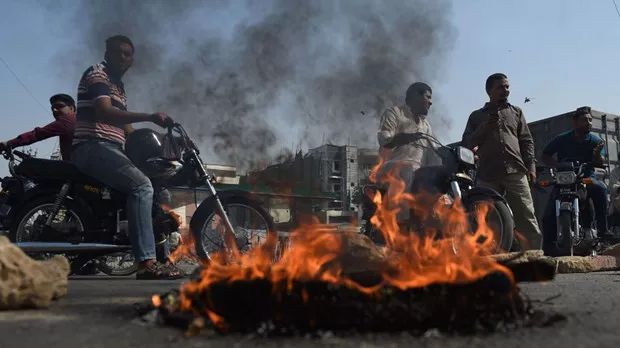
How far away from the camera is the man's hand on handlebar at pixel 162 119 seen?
16.6 feet

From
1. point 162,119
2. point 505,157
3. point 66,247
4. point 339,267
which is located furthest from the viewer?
point 505,157

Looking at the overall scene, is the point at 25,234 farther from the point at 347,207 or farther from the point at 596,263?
the point at 596,263

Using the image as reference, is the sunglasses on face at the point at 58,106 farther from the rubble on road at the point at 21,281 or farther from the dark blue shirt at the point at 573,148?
the dark blue shirt at the point at 573,148

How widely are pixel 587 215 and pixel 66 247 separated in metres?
6.37

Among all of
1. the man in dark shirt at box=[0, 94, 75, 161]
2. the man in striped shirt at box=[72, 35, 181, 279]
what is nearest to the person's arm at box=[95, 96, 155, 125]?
the man in striped shirt at box=[72, 35, 181, 279]

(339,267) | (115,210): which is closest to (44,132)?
(115,210)

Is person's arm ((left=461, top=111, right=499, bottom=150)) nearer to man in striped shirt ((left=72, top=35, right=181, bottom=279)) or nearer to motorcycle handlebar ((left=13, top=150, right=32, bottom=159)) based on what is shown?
man in striped shirt ((left=72, top=35, right=181, bottom=279))

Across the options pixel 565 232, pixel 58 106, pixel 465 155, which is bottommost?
pixel 565 232

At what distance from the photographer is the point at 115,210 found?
17.3 ft

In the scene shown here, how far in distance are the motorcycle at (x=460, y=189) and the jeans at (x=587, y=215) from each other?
224cm

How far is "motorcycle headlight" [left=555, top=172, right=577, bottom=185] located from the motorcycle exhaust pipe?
5261mm

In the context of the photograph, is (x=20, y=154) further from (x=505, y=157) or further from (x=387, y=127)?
(x=505, y=157)

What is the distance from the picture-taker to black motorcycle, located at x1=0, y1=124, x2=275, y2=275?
5133 mm

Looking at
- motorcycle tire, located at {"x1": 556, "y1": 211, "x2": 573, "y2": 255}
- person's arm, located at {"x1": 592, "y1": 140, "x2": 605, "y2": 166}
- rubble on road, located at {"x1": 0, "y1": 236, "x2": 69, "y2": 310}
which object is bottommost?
rubble on road, located at {"x1": 0, "y1": 236, "x2": 69, "y2": 310}
